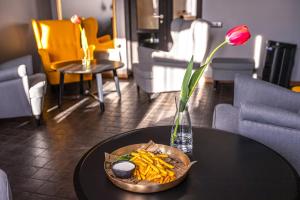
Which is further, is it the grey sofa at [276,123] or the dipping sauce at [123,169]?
the grey sofa at [276,123]

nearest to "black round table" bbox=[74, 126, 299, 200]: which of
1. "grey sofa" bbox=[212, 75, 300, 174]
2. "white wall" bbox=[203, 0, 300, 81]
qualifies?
Result: "grey sofa" bbox=[212, 75, 300, 174]

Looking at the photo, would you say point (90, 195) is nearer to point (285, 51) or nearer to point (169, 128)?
point (169, 128)

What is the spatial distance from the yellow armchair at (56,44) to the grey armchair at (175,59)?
1.01 meters

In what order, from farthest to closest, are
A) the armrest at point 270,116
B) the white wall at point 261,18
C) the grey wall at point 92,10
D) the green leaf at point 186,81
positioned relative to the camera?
the grey wall at point 92,10
the white wall at point 261,18
the armrest at point 270,116
the green leaf at point 186,81

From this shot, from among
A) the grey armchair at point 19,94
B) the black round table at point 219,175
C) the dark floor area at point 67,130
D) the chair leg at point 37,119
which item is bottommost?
the dark floor area at point 67,130

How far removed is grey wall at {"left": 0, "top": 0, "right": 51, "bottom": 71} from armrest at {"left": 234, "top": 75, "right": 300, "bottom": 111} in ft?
11.8

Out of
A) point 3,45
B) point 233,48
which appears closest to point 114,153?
point 3,45

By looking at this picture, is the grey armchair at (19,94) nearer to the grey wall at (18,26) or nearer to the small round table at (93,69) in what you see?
the small round table at (93,69)

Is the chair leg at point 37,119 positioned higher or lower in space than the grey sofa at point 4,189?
lower

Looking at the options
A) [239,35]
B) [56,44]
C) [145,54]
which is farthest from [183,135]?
[56,44]

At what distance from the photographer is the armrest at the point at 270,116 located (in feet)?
6.00

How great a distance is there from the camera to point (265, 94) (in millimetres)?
2242

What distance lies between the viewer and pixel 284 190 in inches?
49.3

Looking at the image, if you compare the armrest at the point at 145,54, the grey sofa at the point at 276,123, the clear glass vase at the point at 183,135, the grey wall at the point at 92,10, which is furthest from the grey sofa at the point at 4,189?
the grey wall at the point at 92,10
